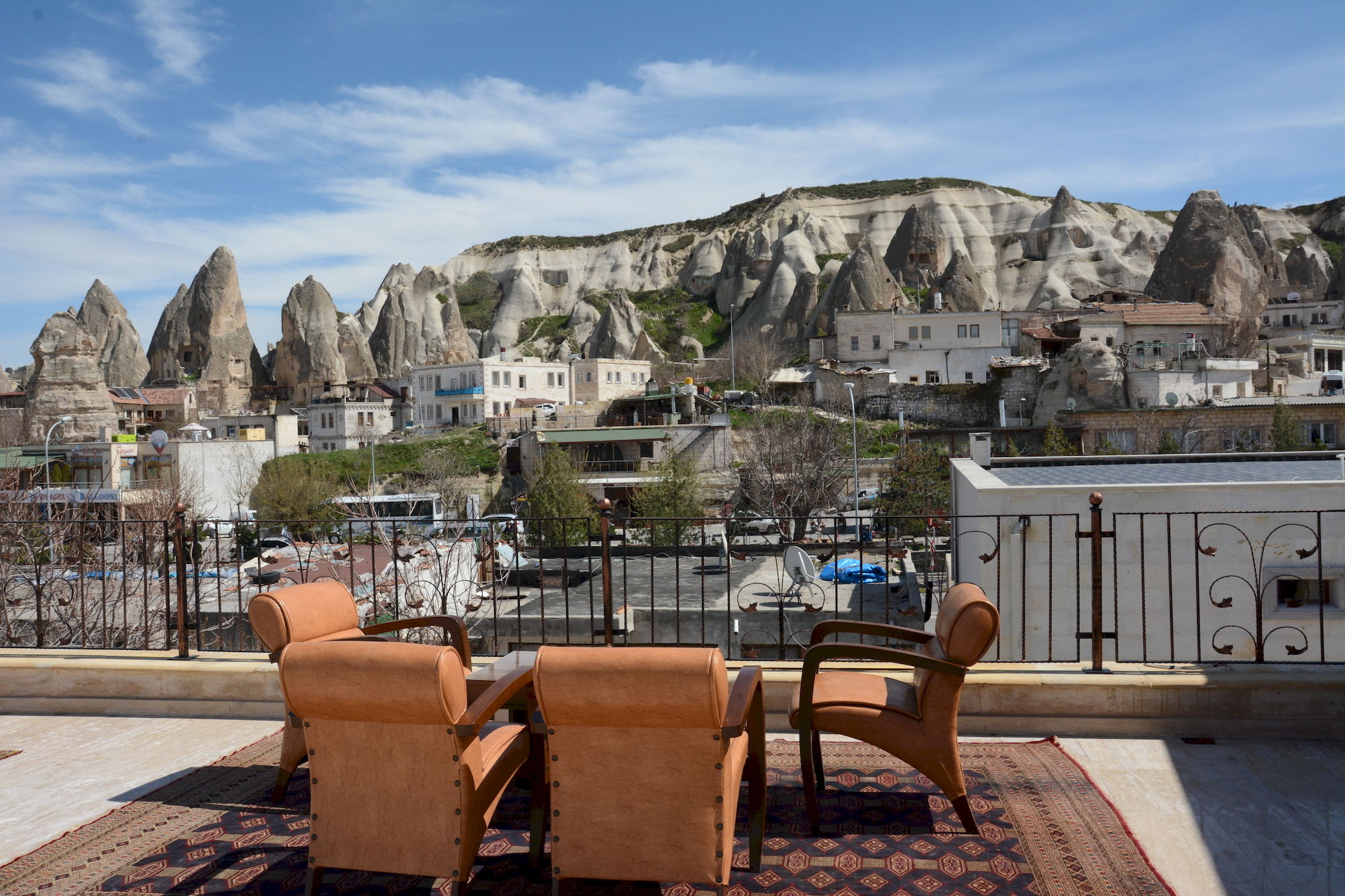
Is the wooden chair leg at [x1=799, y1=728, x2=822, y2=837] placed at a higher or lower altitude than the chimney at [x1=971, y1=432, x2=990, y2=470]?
lower

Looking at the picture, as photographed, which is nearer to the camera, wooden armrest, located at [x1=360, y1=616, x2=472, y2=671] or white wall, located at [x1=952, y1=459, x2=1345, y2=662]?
wooden armrest, located at [x1=360, y1=616, x2=472, y2=671]

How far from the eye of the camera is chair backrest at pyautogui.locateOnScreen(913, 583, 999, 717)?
141 inches

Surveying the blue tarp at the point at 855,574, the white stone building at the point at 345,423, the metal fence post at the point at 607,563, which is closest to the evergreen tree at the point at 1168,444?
the blue tarp at the point at 855,574

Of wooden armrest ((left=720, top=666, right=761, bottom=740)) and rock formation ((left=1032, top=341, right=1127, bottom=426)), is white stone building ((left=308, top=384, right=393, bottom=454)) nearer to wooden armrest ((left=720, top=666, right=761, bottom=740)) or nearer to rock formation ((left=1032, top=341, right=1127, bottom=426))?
rock formation ((left=1032, top=341, right=1127, bottom=426))

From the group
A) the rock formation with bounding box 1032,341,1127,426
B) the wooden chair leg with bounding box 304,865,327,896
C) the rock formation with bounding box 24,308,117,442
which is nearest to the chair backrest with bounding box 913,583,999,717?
the wooden chair leg with bounding box 304,865,327,896

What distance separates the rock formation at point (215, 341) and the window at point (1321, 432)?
6886 centimetres

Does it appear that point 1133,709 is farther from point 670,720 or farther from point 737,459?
point 737,459

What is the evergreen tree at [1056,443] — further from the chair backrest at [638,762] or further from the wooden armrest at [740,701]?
the chair backrest at [638,762]

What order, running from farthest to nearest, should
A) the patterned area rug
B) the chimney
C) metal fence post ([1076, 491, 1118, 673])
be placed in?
the chimney, metal fence post ([1076, 491, 1118, 673]), the patterned area rug

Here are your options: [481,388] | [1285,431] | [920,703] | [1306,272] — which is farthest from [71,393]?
[1306,272]

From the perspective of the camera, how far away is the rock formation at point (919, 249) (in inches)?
3142

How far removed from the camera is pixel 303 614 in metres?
4.16

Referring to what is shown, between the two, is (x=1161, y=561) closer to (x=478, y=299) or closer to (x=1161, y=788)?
(x=1161, y=788)

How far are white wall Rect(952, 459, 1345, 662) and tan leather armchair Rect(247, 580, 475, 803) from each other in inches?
266
